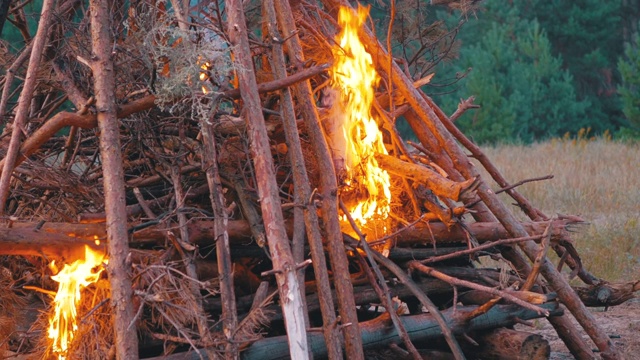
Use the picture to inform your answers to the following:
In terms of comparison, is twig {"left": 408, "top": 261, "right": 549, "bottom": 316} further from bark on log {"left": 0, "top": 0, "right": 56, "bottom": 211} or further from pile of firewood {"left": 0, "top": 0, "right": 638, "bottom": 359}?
bark on log {"left": 0, "top": 0, "right": 56, "bottom": 211}

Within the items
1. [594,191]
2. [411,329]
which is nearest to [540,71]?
[594,191]

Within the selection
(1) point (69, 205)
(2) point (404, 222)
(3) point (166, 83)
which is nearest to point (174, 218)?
(1) point (69, 205)

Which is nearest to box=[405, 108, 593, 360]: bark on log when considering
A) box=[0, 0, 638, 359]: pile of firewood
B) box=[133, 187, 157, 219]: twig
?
box=[0, 0, 638, 359]: pile of firewood

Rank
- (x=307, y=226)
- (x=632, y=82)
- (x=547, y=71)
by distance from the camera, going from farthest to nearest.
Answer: (x=547, y=71)
(x=632, y=82)
(x=307, y=226)

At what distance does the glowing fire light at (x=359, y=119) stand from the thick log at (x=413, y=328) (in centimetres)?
57

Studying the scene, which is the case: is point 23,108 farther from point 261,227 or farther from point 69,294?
point 261,227

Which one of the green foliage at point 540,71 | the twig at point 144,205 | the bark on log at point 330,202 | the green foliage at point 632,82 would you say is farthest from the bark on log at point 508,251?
the green foliage at point 540,71

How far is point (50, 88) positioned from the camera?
4.49 m

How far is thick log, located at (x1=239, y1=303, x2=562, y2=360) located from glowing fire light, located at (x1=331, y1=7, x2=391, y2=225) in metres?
0.57

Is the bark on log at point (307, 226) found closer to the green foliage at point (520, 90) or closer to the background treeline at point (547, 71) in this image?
the background treeline at point (547, 71)

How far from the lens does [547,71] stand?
23109mm

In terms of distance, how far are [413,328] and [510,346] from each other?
51cm

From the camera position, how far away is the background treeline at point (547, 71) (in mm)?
21734

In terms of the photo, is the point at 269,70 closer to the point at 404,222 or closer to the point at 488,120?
the point at 404,222
